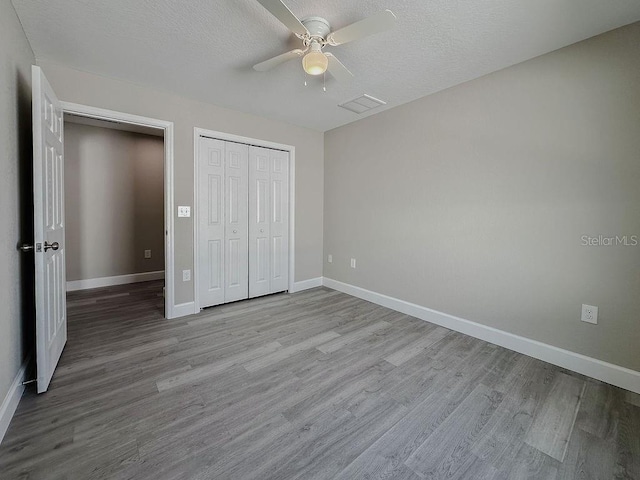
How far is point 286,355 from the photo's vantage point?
226 cm

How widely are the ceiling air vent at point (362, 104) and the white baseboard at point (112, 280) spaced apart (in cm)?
407

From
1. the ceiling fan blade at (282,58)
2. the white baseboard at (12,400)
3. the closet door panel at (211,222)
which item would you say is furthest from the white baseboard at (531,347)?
the white baseboard at (12,400)

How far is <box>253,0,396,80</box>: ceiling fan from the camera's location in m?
1.44

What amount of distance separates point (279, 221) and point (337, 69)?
227 centimetres

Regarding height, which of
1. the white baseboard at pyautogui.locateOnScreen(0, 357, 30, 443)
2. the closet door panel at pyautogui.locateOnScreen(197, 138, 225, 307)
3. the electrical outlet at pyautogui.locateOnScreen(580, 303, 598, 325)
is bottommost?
the white baseboard at pyautogui.locateOnScreen(0, 357, 30, 443)

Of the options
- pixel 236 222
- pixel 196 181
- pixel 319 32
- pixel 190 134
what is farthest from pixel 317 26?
pixel 236 222

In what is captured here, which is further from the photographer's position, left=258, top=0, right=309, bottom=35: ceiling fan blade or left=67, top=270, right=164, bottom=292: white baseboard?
left=67, top=270, right=164, bottom=292: white baseboard

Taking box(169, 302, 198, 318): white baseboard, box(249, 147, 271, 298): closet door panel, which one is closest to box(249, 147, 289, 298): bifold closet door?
box(249, 147, 271, 298): closet door panel

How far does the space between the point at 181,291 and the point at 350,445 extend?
2438 mm

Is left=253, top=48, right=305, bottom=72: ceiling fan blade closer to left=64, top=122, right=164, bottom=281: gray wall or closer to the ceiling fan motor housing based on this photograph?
the ceiling fan motor housing

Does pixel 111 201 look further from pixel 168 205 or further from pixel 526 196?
pixel 526 196

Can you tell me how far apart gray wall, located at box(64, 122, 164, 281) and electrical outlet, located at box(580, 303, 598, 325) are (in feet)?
17.9

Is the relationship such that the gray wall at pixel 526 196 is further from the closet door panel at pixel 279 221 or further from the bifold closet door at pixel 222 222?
the bifold closet door at pixel 222 222

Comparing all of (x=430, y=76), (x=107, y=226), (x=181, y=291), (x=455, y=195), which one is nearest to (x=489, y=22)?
(x=430, y=76)
